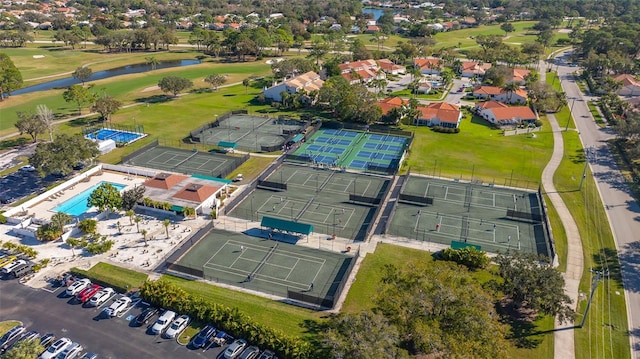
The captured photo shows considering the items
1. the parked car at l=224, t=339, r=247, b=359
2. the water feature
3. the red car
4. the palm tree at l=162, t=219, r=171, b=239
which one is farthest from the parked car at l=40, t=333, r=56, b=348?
the water feature

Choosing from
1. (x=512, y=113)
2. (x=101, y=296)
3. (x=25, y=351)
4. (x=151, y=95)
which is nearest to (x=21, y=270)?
(x=101, y=296)

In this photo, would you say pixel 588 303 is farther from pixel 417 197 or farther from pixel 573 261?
pixel 417 197

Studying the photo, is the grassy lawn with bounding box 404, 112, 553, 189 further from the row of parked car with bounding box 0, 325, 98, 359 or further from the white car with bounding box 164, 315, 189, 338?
the row of parked car with bounding box 0, 325, 98, 359

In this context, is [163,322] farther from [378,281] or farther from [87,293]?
[378,281]

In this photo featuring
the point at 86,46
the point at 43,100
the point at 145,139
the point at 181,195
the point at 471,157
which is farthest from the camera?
the point at 86,46

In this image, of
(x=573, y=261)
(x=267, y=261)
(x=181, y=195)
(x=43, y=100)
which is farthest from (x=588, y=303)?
(x=43, y=100)

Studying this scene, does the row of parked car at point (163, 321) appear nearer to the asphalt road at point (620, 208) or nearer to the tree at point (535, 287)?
the tree at point (535, 287)

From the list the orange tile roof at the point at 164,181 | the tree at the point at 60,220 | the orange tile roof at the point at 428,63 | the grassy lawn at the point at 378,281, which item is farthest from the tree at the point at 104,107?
the orange tile roof at the point at 428,63
